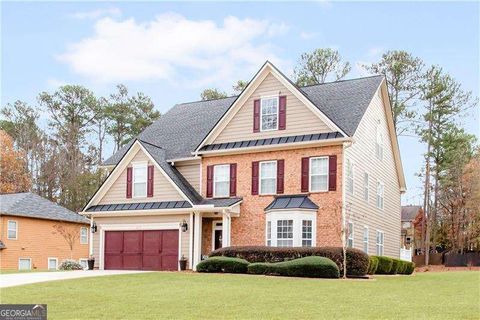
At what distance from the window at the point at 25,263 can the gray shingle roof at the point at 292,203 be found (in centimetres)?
2005

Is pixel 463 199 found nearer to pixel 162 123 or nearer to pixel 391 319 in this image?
pixel 162 123

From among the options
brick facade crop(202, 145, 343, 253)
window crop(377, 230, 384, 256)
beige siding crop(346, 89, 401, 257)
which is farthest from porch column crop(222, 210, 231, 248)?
window crop(377, 230, 384, 256)

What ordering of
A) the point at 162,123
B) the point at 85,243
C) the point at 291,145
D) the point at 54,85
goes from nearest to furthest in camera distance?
1. the point at 291,145
2. the point at 162,123
3. the point at 85,243
4. the point at 54,85

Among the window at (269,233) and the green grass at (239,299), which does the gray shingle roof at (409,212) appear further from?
the green grass at (239,299)

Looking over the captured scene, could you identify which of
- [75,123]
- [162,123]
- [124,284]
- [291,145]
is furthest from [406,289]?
[75,123]

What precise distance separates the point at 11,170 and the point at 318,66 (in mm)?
27573

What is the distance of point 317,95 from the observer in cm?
2922

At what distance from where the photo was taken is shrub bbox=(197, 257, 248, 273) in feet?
74.1

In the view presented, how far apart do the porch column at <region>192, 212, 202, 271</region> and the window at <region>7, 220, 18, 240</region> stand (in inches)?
647

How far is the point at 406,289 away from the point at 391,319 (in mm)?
6660

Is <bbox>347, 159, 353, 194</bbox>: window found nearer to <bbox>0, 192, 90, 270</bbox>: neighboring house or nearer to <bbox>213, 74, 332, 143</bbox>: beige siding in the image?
<bbox>213, 74, 332, 143</bbox>: beige siding

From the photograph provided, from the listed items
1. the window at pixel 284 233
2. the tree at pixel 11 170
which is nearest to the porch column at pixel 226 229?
the window at pixel 284 233

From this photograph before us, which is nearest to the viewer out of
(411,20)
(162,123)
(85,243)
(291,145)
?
(411,20)

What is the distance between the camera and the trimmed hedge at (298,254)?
2269cm
